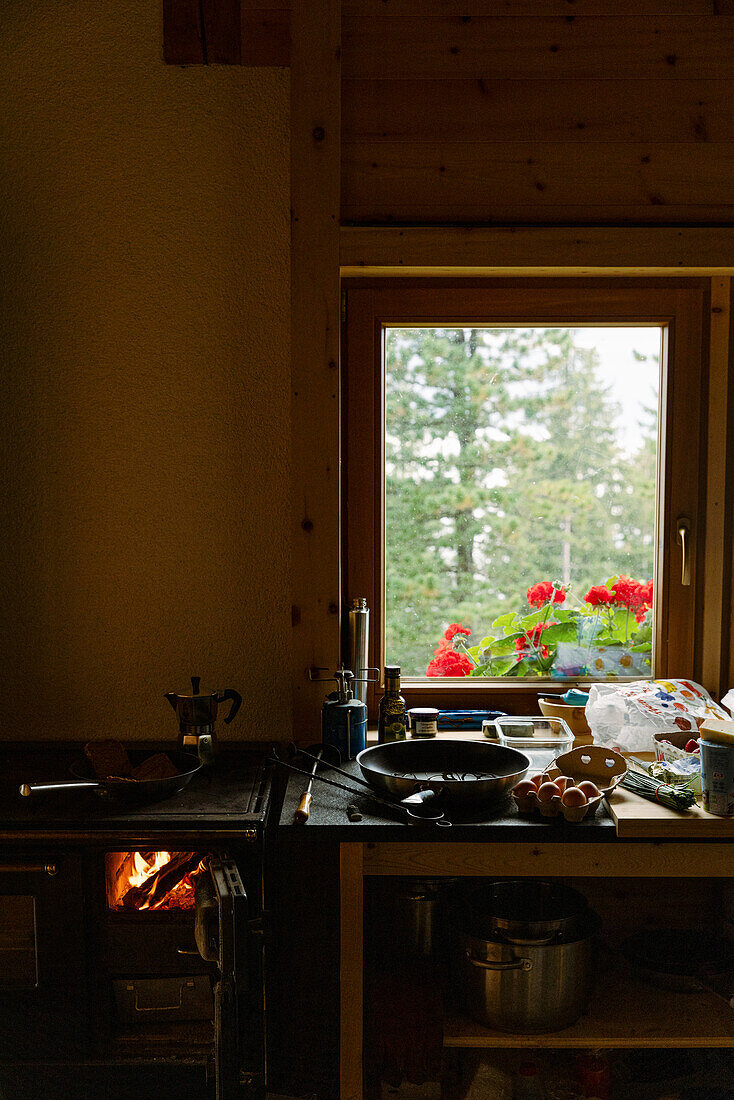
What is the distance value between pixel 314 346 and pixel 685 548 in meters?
1.15

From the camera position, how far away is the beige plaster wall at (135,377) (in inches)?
88.8

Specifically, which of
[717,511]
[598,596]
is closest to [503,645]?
[598,596]

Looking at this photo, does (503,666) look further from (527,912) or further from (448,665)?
(527,912)

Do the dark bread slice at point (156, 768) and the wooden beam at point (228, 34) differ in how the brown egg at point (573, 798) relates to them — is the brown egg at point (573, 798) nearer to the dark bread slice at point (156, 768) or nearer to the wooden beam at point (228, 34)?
the dark bread slice at point (156, 768)

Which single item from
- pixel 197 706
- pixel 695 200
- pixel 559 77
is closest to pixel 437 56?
pixel 559 77

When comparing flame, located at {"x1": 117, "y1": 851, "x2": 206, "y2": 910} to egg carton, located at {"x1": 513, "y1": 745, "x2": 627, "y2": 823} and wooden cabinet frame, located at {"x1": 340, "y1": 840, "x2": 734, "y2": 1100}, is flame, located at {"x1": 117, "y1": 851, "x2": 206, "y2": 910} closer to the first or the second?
wooden cabinet frame, located at {"x1": 340, "y1": 840, "x2": 734, "y2": 1100}

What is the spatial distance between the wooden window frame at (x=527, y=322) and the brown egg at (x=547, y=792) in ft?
2.06

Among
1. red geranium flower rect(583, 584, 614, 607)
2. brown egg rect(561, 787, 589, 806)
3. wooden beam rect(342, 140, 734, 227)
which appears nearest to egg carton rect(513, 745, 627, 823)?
brown egg rect(561, 787, 589, 806)

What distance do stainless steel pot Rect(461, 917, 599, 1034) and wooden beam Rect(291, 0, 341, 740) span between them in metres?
0.72

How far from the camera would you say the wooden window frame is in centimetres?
236

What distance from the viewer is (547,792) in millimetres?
1752

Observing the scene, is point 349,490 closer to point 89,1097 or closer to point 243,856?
point 243,856

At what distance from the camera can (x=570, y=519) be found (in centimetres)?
243

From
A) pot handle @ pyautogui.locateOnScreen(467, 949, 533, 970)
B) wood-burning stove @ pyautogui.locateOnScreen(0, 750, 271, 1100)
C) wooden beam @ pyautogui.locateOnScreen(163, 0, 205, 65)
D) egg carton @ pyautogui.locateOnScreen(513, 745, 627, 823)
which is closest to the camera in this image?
wood-burning stove @ pyautogui.locateOnScreen(0, 750, 271, 1100)
